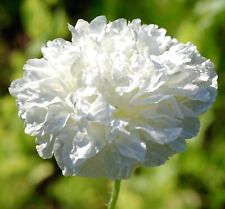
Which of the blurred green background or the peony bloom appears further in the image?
the blurred green background

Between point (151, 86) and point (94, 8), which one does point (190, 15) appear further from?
point (151, 86)

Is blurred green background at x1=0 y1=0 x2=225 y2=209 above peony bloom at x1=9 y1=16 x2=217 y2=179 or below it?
below

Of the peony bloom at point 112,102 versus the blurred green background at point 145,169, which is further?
the blurred green background at point 145,169

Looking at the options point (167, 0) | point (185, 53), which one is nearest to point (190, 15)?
point (167, 0)

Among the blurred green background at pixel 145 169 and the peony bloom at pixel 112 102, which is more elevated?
the peony bloom at pixel 112 102
